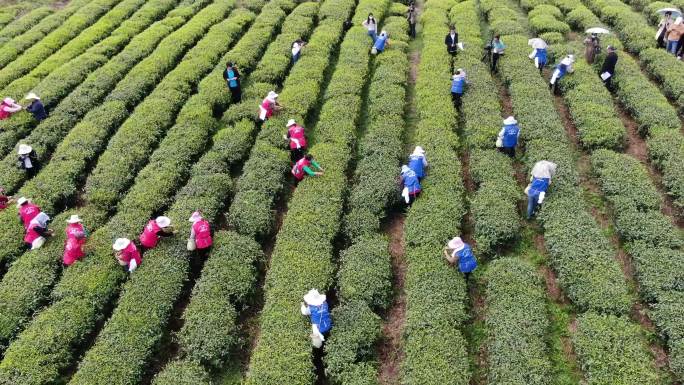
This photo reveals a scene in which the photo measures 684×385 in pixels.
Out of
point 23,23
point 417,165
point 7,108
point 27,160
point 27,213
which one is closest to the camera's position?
point 27,213

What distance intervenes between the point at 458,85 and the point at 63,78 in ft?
48.7

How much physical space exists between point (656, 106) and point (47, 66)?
2272 cm

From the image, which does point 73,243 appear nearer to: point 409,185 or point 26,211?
point 26,211

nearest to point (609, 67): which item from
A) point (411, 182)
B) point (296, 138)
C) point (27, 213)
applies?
point (411, 182)

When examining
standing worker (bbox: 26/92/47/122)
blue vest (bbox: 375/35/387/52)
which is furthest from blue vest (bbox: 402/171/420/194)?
standing worker (bbox: 26/92/47/122)

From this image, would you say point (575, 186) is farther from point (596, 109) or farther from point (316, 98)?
point (316, 98)

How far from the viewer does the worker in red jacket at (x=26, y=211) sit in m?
13.0

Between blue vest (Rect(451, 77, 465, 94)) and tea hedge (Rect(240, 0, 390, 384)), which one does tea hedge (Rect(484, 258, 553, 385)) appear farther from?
blue vest (Rect(451, 77, 465, 94))

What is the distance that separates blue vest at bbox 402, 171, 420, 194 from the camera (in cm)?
1349

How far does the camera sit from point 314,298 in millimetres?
10297

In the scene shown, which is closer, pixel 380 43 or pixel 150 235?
pixel 150 235

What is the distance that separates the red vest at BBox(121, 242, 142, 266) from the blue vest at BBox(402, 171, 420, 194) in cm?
675

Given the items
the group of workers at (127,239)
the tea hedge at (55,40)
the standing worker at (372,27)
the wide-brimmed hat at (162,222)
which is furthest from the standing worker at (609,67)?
the tea hedge at (55,40)

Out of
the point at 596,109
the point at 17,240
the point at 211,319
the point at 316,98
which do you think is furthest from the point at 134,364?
the point at 596,109
